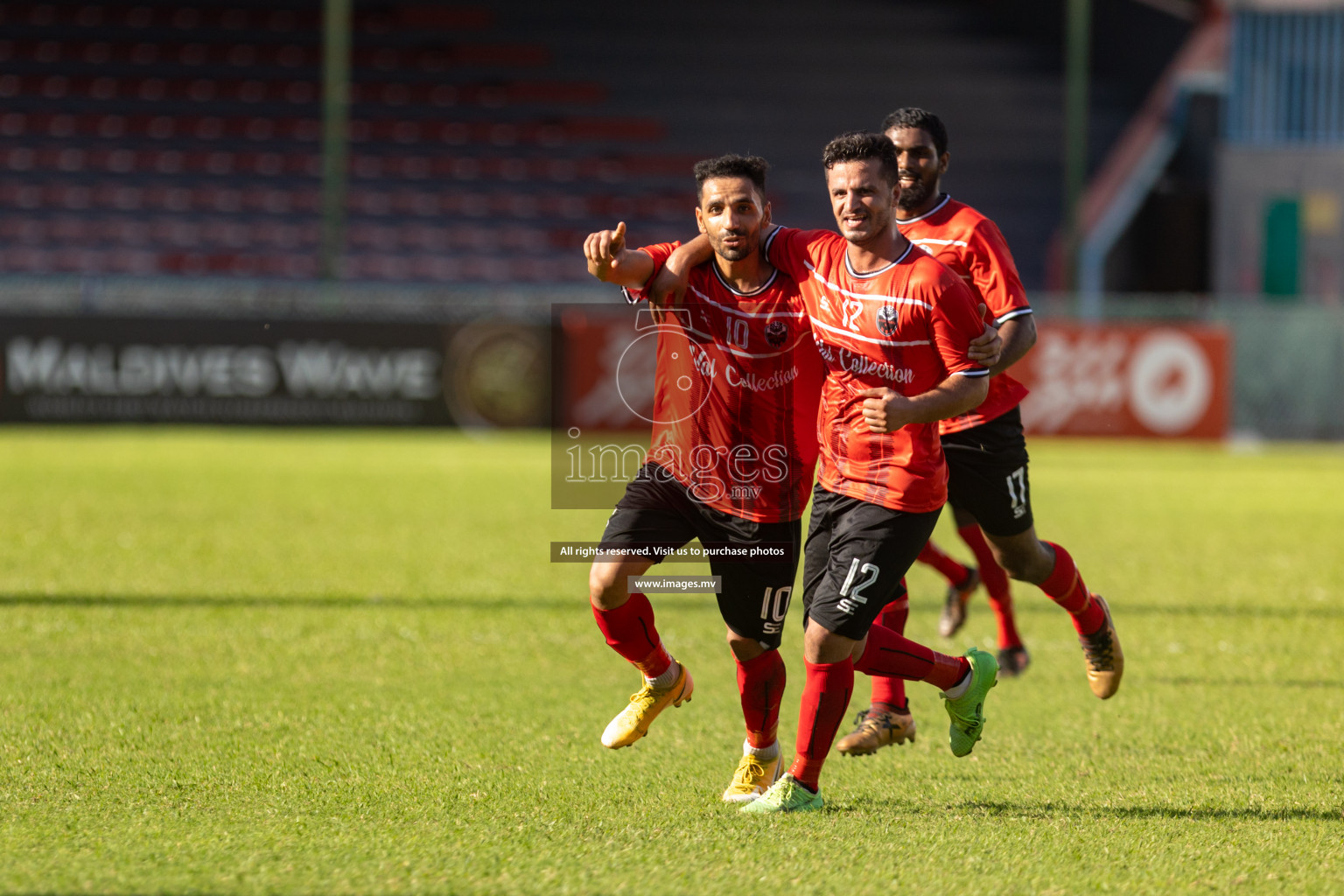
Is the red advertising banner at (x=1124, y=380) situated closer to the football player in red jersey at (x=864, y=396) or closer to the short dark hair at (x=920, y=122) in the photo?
the short dark hair at (x=920, y=122)

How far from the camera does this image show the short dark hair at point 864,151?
169 inches

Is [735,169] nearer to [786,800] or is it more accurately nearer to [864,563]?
[864,563]

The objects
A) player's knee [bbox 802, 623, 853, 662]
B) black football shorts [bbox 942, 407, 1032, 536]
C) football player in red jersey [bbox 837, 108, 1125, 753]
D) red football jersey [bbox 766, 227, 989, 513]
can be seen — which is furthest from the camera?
black football shorts [bbox 942, 407, 1032, 536]

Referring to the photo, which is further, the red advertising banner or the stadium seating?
the stadium seating

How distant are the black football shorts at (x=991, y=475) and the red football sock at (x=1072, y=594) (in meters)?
0.20

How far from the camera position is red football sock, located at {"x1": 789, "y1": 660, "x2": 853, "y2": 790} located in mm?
4402

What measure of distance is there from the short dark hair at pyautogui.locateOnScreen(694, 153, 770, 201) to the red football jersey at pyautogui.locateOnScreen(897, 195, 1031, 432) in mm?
702

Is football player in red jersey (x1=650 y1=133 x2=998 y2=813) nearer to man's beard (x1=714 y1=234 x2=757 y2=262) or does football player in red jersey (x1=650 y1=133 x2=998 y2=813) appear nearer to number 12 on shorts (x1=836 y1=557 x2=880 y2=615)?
number 12 on shorts (x1=836 y1=557 x2=880 y2=615)

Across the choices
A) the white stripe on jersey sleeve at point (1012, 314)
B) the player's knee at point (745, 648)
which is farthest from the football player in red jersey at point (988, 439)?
the player's knee at point (745, 648)

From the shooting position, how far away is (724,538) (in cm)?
459

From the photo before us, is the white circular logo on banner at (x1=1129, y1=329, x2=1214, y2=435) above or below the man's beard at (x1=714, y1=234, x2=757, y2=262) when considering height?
below

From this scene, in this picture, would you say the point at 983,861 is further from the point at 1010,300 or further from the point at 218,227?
the point at 218,227

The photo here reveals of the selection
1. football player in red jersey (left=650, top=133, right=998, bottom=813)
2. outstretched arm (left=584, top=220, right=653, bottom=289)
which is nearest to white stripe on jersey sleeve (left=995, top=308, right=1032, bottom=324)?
football player in red jersey (left=650, top=133, right=998, bottom=813)

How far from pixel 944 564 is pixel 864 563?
264cm
